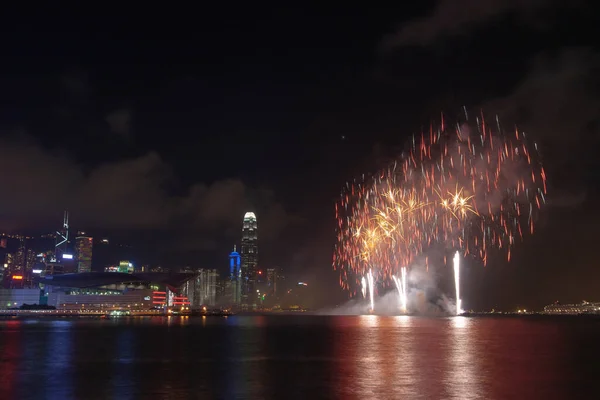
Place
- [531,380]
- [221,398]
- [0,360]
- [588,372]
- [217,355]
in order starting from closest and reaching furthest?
[221,398] → [531,380] → [588,372] → [0,360] → [217,355]

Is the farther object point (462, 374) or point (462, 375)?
point (462, 374)

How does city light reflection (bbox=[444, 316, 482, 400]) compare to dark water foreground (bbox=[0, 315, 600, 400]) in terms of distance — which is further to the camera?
dark water foreground (bbox=[0, 315, 600, 400])

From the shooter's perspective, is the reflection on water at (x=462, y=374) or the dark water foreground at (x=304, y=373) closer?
the reflection on water at (x=462, y=374)

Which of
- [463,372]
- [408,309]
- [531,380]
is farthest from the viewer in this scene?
[408,309]

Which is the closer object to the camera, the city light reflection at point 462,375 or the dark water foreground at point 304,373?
the city light reflection at point 462,375

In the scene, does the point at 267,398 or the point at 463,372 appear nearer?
the point at 267,398

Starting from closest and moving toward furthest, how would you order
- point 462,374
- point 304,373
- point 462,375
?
point 462,375 < point 462,374 < point 304,373

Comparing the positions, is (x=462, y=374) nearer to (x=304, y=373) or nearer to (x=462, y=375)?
(x=462, y=375)

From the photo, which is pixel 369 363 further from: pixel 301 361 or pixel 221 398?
pixel 221 398

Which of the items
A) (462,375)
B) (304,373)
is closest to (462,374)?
(462,375)

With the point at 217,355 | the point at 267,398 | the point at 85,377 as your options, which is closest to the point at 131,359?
the point at 217,355

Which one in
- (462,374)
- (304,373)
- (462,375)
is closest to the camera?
(462,375)
